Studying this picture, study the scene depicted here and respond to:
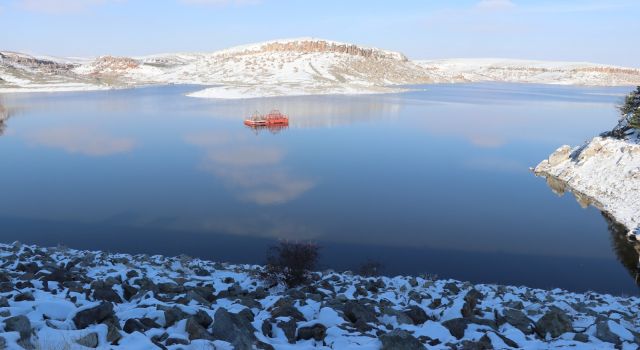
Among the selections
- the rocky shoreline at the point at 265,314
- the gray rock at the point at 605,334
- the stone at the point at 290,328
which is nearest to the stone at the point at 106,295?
the rocky shoreline at the point at 265,314

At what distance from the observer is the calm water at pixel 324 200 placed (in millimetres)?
15242

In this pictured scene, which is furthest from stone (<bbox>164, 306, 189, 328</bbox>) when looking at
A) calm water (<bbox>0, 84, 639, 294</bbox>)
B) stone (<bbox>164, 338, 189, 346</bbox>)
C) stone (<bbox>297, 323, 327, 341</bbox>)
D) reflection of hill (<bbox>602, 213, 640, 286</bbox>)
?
reflection of hill (<bbox>602, 213, 640, 286</bbox>)

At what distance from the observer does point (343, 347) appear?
19.6ft

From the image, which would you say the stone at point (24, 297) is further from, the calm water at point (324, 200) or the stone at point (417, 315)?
the calm water at point (324, 200)

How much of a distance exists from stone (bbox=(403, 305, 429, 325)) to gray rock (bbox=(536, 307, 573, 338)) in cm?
170

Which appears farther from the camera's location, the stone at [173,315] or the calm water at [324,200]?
the calm water at [324,200]

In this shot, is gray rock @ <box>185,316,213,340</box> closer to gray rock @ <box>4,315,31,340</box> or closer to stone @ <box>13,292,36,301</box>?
gray rock @ <box>4,315,31,340</box>

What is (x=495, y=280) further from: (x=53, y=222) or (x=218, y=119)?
(x=218, y=119)

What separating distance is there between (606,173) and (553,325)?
20.6 m

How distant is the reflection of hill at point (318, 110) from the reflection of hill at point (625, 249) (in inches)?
1192

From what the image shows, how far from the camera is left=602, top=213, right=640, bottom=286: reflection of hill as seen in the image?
1502 cm

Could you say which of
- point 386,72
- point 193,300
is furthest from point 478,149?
point 386,72

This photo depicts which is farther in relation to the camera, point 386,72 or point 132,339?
point 386,72

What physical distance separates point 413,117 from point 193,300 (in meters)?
48.2
